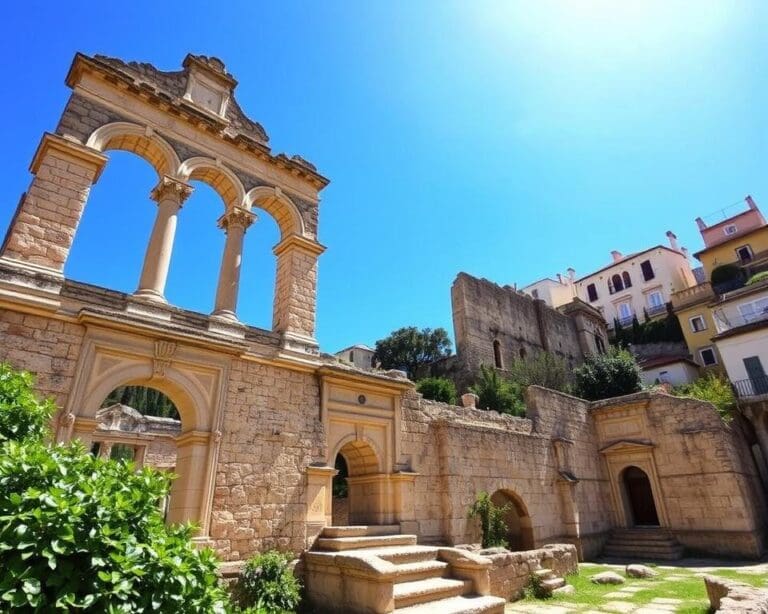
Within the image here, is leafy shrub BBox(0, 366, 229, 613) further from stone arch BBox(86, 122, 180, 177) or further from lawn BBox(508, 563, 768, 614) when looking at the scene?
stone arch BBox(86, 122, 180, 177)

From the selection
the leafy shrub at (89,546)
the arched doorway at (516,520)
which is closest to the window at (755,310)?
the arched doorway at (516,520)

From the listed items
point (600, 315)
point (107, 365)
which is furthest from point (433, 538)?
point (600, 315)

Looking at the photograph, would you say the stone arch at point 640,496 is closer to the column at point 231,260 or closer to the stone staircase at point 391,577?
the stone staircase at point 391,577

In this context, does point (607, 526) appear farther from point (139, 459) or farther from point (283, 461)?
point (139, 459)

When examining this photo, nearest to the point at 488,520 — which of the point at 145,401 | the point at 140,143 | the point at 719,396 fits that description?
the point at 140,143

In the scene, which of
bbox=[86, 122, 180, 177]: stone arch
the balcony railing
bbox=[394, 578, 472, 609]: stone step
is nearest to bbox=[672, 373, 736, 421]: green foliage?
the balcony railing

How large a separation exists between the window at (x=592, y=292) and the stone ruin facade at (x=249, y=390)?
3307 centimetres

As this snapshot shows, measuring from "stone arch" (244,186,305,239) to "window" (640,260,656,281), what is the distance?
131 feet

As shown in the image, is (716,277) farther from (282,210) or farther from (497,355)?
(282,210)

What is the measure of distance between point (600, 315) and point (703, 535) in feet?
94.1

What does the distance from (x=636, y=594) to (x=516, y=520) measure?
4.60 m

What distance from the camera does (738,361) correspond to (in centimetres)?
2014

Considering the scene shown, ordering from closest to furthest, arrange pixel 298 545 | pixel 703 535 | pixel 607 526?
pixel 298 545 < pixel 703 535 < pixel 607 526

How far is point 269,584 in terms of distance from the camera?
6574 mm
